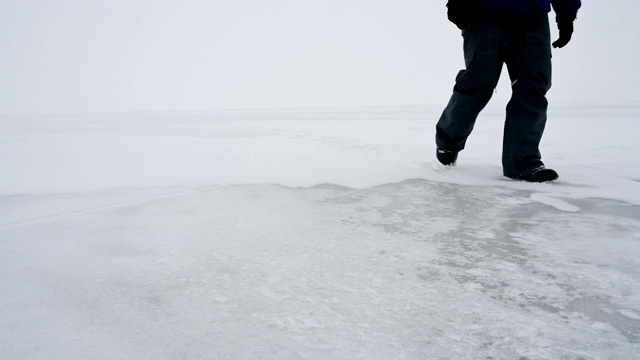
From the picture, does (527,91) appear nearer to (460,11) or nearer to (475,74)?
(475,74)

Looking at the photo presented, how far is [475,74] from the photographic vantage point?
1.88 meters

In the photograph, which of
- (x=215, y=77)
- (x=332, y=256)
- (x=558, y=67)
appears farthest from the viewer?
(x=215, y=77)

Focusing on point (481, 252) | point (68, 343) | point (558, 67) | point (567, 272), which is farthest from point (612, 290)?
point (558, 67)

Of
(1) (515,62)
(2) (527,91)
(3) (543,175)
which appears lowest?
(3) (543,175)

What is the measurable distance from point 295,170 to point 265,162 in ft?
1.21

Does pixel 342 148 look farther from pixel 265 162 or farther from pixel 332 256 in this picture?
pixel 332 256

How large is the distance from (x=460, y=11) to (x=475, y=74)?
286mm

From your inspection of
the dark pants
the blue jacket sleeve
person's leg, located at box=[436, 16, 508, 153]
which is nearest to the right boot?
person's leg, located at box=[436, 16, 508, 153]

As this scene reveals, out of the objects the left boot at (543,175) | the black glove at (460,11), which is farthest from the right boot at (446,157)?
the black glove at (460,11)

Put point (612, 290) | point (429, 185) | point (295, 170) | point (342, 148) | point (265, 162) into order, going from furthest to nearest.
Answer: point (342, 148) → point (265, 162) → point (295, 170) → point (429, 185) → point (612, 290)

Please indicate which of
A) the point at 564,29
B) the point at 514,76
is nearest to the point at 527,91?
the point at 514,76

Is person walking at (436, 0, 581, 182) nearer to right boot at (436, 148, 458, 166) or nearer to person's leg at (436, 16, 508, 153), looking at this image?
person's leg at (436, 16, 508, 153)

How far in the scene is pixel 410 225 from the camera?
1230 millimetres

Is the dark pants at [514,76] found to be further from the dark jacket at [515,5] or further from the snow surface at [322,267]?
the snow surface at [322,267]
